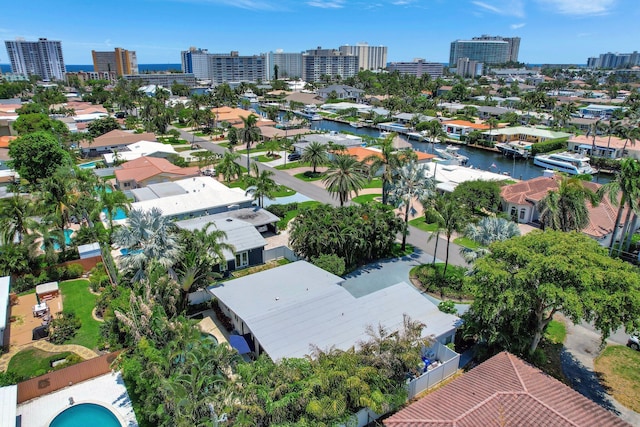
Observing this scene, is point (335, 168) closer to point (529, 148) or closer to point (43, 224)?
Answer: point (43, 224)

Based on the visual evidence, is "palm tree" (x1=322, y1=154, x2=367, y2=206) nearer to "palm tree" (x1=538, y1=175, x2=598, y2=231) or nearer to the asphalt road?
the asphalt road

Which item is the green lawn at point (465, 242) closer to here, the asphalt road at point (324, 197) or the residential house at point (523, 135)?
the asphalt road at point (324, 197)

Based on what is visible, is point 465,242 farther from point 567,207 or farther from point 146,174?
point 146,174

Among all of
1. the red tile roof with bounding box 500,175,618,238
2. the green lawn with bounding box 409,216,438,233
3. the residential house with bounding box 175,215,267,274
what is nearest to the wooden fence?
the residential house with bounding box 175,215,267,274

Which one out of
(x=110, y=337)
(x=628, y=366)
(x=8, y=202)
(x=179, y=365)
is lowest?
(x=628, y=366)

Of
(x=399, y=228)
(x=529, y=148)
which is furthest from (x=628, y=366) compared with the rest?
(x=529, y=148)

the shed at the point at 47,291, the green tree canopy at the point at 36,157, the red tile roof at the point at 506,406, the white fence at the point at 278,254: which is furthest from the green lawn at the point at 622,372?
the green tree canopy at the point at 36,157
